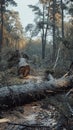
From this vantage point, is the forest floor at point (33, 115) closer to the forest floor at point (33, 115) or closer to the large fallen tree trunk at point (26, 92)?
the forest floor at point (33, 115)

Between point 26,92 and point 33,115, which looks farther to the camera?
point 26,92

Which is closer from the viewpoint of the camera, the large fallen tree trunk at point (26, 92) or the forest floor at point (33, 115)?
the forest floor at point (33, 115)

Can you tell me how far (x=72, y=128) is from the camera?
222 inches

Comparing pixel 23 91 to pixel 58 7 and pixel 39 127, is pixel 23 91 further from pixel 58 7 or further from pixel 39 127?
pixel 58 7

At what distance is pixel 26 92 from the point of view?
26.0 ft

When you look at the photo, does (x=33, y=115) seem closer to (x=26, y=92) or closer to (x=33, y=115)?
(x=33, y=115)

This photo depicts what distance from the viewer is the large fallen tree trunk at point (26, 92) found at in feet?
24.4

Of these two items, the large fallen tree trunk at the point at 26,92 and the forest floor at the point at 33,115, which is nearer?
the forest floor at the point at 33,115

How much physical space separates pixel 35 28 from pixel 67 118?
31737 millimetres

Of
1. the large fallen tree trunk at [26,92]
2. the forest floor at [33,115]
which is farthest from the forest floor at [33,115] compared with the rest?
the large fallen tree trunk at [26,92]

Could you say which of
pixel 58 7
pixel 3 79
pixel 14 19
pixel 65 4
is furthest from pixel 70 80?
pixel 14 19

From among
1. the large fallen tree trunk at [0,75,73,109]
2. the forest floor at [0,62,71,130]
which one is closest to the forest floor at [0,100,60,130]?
the forest floor at [0,62,71,130]

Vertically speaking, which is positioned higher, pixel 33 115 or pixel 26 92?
pixel 26 92

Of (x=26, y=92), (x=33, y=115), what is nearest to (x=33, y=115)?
(x=33, y=115)
